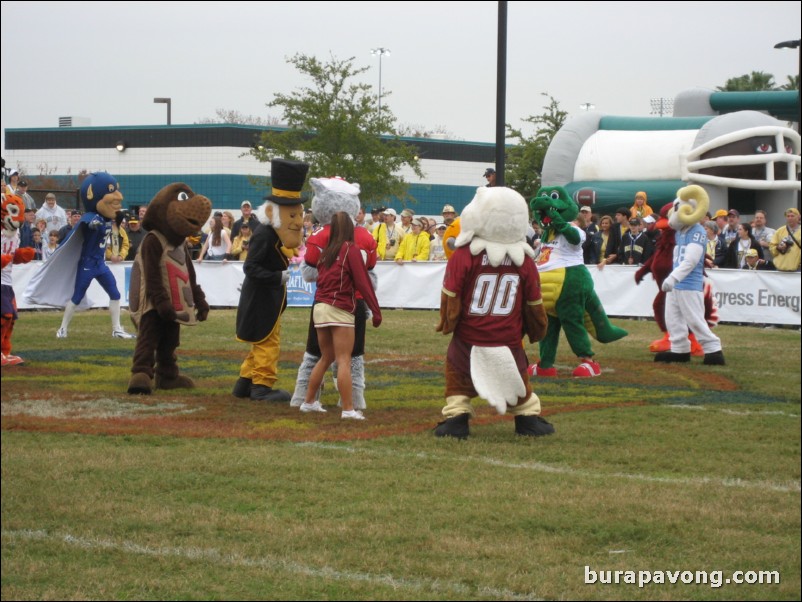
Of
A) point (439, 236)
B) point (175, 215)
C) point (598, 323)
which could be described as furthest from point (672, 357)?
point (439, 236)

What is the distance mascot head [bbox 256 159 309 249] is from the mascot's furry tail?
3401mm

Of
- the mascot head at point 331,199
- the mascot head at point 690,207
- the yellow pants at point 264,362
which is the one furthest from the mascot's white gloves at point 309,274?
the mascot head at point 690,207

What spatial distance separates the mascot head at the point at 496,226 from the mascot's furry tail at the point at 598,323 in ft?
12.2

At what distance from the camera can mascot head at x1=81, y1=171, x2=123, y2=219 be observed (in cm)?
1347

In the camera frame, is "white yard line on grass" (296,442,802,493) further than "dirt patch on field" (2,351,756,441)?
No

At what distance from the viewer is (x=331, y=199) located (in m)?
10.1

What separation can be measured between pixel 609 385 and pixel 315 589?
293 inches

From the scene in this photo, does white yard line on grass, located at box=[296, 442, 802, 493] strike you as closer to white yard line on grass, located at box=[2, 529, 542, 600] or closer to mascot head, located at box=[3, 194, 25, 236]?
white yard line on grass, located at box=[2, 529, 542, 600]

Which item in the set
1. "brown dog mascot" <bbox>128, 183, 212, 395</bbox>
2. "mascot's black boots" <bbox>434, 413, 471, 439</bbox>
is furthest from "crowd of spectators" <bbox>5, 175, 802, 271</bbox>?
"mascot's black boots" <bbox>434, 413, 471, 439</bbox>

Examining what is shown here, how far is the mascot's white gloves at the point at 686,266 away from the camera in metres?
13.2

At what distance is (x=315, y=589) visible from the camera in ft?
16.4

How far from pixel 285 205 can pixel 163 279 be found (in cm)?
132

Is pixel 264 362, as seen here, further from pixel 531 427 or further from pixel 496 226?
pixel 496 226

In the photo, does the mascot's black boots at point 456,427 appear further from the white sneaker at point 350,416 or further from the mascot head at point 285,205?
the mascot head at point 285,205
